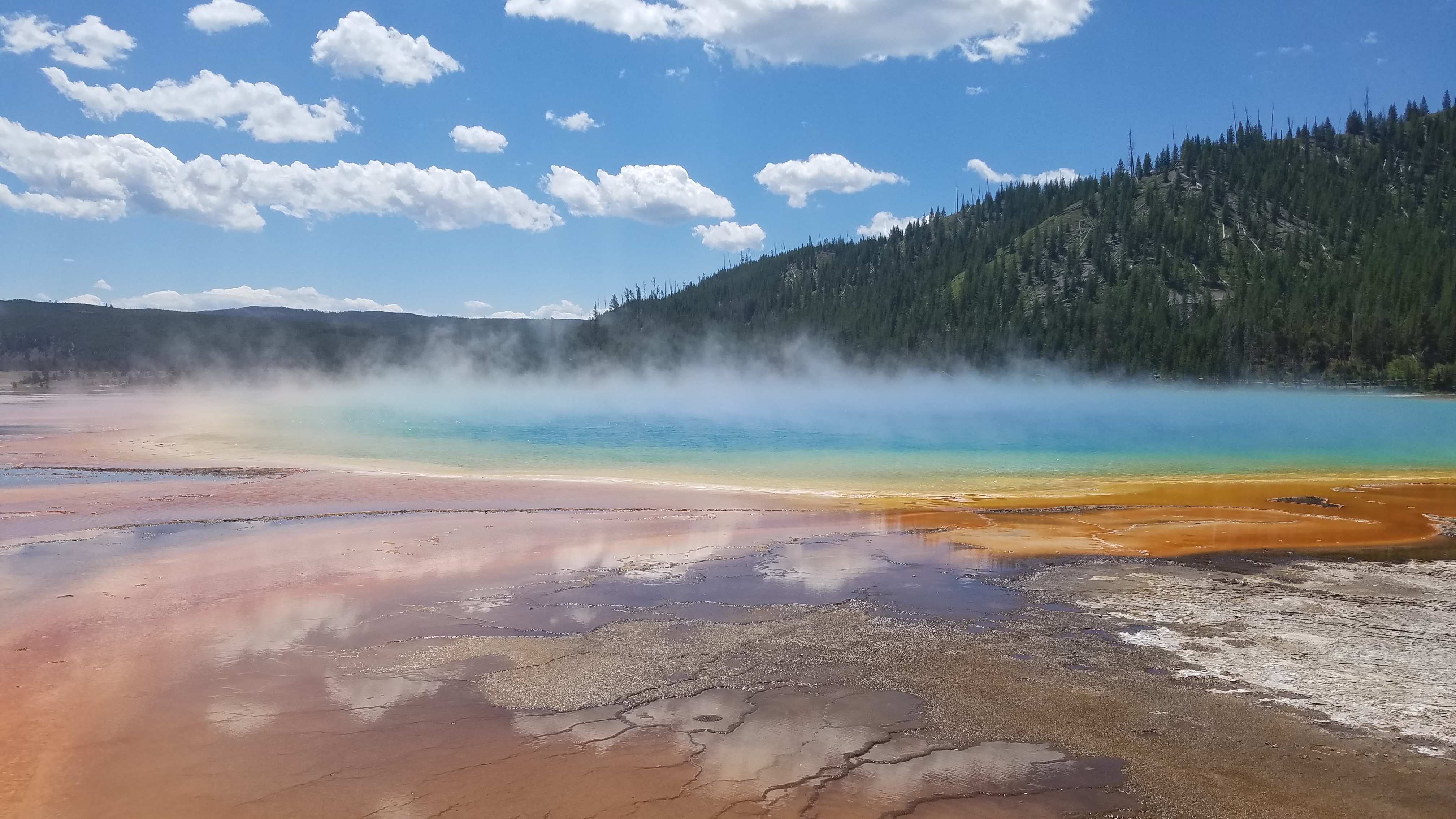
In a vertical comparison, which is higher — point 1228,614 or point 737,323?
point 737,323

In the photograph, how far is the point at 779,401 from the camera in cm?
7269

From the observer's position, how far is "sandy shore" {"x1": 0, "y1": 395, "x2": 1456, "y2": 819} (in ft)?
16.6

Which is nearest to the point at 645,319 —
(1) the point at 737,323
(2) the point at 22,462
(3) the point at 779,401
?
(1) the point at 737,323

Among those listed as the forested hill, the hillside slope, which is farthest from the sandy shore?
the hillside slope

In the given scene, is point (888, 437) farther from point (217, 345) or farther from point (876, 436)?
point (217, 345)

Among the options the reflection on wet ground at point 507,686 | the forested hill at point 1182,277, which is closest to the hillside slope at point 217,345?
the forested hill at point 1182,277

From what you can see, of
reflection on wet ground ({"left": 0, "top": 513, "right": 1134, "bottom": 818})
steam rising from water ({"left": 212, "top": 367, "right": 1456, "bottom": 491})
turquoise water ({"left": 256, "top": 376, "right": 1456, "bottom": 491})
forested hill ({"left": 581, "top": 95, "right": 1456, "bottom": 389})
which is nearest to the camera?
reflection on wet ground ({"left": 0, "top": 513, "right": 1134, "bottom": 818})

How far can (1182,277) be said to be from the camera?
385 feet

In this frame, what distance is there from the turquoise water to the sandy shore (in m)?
8.10

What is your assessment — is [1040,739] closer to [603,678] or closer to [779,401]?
[603,678]

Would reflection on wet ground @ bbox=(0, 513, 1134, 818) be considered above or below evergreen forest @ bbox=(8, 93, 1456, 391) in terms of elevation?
below

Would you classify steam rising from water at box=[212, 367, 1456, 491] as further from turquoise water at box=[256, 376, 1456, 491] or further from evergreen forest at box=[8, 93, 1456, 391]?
evergreen forest at box=[8, 93, 1456, 391]

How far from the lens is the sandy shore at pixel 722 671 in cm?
507

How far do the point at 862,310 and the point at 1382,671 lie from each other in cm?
13488
